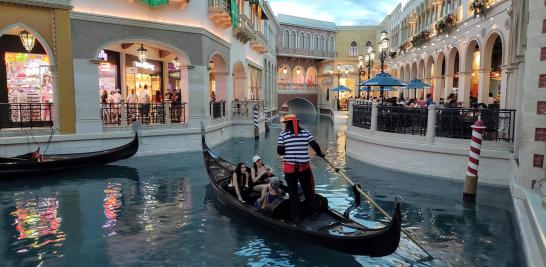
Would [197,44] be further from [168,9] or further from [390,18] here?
[390,18]

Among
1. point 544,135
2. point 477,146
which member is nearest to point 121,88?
point 477,146

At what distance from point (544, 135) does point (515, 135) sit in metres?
2.12

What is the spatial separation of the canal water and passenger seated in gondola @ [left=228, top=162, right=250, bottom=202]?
1.20ft

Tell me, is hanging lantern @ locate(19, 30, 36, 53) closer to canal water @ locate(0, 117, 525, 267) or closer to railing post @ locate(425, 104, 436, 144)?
canal water @ locate(0, 117, 525, 267)

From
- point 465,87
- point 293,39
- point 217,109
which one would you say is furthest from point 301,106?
point 465,87

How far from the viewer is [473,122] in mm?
8250

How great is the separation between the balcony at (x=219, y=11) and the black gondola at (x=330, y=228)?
7.32 metres

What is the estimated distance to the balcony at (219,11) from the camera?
1220 cm

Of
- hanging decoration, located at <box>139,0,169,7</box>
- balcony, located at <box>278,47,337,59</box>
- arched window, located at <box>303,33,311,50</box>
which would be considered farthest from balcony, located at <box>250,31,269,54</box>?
arched window, located at <box>303,33,311,50</box>

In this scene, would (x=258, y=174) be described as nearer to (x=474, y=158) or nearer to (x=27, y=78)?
(x=474, y=158)

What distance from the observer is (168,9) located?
11.4 m

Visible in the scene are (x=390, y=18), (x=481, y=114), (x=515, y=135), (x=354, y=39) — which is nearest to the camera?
(x=515, y=135)

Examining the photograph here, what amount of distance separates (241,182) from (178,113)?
6303mm

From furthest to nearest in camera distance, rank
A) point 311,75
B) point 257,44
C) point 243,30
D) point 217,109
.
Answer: point 311,75
point 257,44
point 243,30
point 217,109
